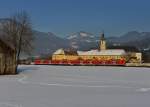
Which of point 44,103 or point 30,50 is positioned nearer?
point 44,103

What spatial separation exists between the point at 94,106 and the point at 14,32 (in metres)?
45.2

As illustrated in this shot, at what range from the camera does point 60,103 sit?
42.0ft

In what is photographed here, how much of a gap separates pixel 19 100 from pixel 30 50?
4536 cm

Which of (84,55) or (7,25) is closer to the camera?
(7,25)

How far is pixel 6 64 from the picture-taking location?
3156cm

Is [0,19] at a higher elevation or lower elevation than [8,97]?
higher

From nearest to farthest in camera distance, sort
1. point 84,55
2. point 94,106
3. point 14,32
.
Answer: point 94,106 < point 14,32 < point 84,55

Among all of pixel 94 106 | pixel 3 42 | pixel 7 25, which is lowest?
pixel 94 106

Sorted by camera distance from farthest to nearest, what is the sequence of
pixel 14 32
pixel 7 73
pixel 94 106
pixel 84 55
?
pixel 84 55 < pixel 14 32 < pixel 7 73 < pixel 94 106

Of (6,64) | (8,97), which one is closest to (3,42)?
(6,64)

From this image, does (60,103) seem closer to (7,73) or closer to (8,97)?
(8,97)

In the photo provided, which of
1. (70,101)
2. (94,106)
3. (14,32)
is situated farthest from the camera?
(14,32)

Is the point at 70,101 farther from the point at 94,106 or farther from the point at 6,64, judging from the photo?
the point at 6,64

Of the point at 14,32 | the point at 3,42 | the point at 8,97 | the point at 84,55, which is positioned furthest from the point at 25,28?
the point at 84,55
